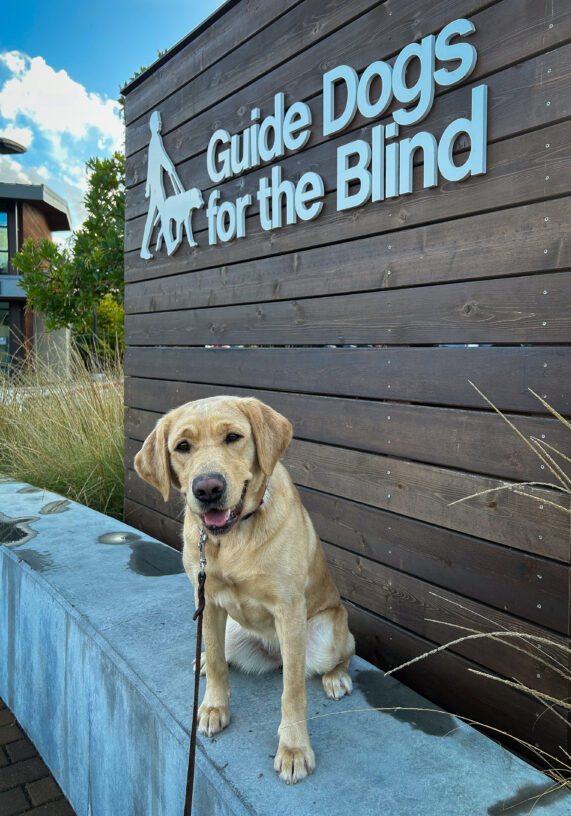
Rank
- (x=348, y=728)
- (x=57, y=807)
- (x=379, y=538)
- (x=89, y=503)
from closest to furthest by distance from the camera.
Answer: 1. (x=348, y=728)
2. (x=57, y=807)
3. (x=379, y=538)
4. (x=89, y=503)

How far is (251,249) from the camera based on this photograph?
12.0 ft

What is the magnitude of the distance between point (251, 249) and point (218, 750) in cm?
262

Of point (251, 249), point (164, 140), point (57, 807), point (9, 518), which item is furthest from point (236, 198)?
point (57, 807)

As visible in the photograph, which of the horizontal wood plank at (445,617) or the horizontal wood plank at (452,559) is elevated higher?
the horizontal wood plank at (452,559)

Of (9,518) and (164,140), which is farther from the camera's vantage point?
(164,140)

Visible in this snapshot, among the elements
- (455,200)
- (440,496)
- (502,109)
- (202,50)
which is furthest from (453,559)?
(202,50)

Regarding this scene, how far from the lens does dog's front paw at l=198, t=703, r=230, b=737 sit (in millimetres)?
2057

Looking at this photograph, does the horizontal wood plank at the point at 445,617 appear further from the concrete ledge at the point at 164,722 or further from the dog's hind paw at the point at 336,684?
the dog's hind paw at the point at 336,684

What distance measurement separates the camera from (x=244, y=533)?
6.63 feet

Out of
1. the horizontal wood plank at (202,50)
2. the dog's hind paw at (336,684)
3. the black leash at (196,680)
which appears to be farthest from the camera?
the horizontal wood plank at (202,50)

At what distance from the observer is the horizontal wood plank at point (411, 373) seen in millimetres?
2162

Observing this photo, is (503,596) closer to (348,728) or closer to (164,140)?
(348,728)

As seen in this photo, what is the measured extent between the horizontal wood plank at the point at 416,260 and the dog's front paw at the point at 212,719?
1781mm

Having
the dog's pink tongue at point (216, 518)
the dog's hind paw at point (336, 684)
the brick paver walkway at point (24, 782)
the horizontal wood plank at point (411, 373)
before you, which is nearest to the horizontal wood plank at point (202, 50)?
the horizontal wood plank at point (411, 373)
